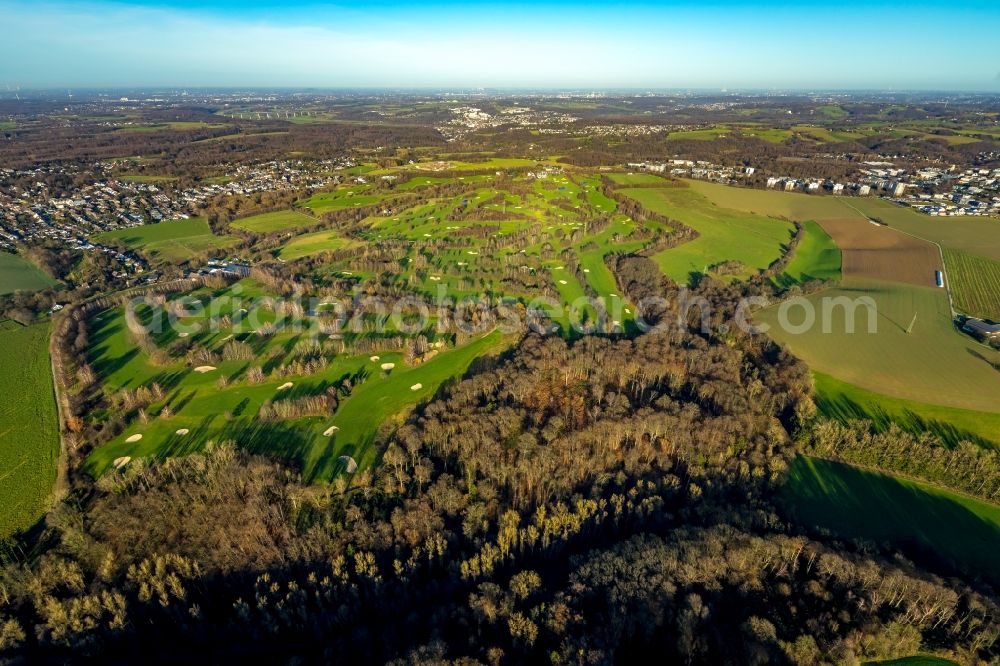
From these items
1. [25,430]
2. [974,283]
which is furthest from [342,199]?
[974,283]

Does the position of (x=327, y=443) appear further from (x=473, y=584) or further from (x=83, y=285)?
(x=83, y=285)

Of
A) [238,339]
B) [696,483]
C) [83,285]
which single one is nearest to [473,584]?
[696,483]

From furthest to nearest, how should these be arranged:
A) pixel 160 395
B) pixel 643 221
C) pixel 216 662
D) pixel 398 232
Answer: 1. pixel 643 221
2. pixel 398 232
3. pixel 160 395
4. pixel 216 662

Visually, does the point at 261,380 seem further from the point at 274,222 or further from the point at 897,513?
the point at 274,222

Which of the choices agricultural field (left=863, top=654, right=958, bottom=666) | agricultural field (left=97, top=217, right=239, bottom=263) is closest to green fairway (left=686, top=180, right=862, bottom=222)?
agricultural field (left=863, top=654, right=958, bottom=666)

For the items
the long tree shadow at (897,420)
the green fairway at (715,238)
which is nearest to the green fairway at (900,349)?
the long tree shadow at (897,420)

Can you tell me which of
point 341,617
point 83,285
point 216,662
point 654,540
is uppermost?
point 83,285

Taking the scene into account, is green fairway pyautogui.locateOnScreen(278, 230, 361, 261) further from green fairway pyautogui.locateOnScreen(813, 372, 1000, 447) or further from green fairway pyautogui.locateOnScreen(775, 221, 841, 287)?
green fairway pyautogui.locateOnScreen(813, 372, 1000, 447)

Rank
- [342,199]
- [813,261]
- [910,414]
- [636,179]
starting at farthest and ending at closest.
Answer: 1. [636,179]
2. [342,199]
3. [813,261]
4. [910,414]
